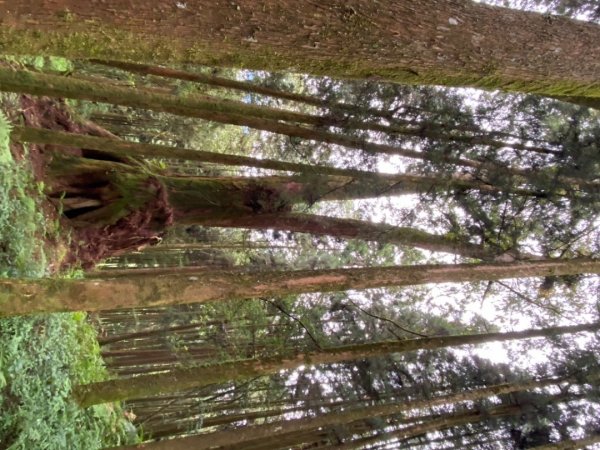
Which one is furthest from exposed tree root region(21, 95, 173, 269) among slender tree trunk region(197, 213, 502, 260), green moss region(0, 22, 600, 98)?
green moss region(0, 22, 600, 98)

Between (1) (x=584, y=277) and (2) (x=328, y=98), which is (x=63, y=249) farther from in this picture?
(1) (x=584, y=277)

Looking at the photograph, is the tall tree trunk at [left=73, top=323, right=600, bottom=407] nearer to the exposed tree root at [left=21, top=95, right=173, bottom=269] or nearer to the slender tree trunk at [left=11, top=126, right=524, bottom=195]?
the slender tree trunk at [left=11, top=126, right=524, bottom=195]

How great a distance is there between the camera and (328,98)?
693 cm

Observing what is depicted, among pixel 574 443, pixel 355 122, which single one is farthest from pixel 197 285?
pixel 574 443

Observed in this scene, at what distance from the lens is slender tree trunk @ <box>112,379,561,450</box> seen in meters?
5.48

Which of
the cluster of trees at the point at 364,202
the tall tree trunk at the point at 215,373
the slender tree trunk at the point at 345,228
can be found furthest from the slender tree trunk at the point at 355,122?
the tall tree trunk at the point at 215,373

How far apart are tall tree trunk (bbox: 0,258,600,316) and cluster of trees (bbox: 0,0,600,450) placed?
0.5 inches

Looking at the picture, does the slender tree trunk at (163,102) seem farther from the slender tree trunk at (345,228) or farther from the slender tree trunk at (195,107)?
the slender tree trunk at (345,228)

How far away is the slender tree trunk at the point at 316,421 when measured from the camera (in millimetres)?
5484

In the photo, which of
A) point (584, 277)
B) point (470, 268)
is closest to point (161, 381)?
point (470, 268)

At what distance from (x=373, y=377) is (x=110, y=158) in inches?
178

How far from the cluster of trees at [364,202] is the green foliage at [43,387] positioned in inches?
24.2

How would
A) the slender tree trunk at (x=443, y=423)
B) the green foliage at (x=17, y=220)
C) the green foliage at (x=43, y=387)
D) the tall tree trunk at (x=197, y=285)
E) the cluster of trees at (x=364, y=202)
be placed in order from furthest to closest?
the slender tree trunk at (x=443, y=423)
the green foliage at (x=17, y=220)
the green foliage at (x=43, y=387)
the tall tree trunk at (x=197, y=285)
the cluster of trees at (x=364, y=202)

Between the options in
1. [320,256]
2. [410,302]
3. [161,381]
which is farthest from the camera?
[320,256]
